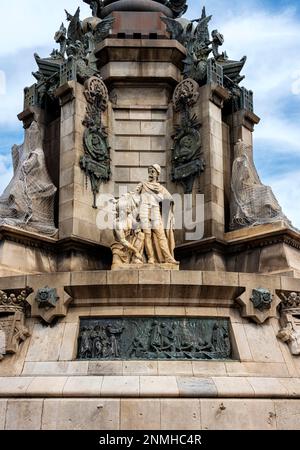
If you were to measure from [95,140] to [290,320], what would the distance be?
841cm

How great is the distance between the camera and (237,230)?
18172 mm

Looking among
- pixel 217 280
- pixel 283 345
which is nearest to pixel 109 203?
pixel 217 280

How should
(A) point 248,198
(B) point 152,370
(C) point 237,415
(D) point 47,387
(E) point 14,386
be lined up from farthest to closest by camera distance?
(A) point 248,198
(B) point 152,370
(E) point 14,386
(D) point 47,387
(C) point 237,415

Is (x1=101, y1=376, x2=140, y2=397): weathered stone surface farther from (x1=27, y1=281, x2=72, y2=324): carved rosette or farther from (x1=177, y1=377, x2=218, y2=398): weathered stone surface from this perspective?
(x1=27, y1=281, x2=72, y2=324): carved rosette

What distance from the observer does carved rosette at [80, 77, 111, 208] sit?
1891cm

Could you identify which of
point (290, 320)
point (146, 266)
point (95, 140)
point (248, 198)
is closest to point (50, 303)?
point (146, 266)

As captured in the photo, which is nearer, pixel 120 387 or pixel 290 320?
pixel 120 387

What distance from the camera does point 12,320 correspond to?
1363 centimetres

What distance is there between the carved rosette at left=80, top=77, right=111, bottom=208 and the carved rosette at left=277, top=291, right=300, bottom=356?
6738 millimetres

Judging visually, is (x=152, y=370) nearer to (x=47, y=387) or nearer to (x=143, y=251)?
(x=47, y=387)

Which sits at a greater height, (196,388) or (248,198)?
(248,198)

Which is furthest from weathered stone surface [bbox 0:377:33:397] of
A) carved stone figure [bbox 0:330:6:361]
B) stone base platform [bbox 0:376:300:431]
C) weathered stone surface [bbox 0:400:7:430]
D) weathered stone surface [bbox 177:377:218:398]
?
weathered stone surface [bbox 177:377:218:398]

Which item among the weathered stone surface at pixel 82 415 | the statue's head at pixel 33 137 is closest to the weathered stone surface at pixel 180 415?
the weathered stone surface at pixel 82 415

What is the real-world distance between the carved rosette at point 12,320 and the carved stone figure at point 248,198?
22.8 feet
